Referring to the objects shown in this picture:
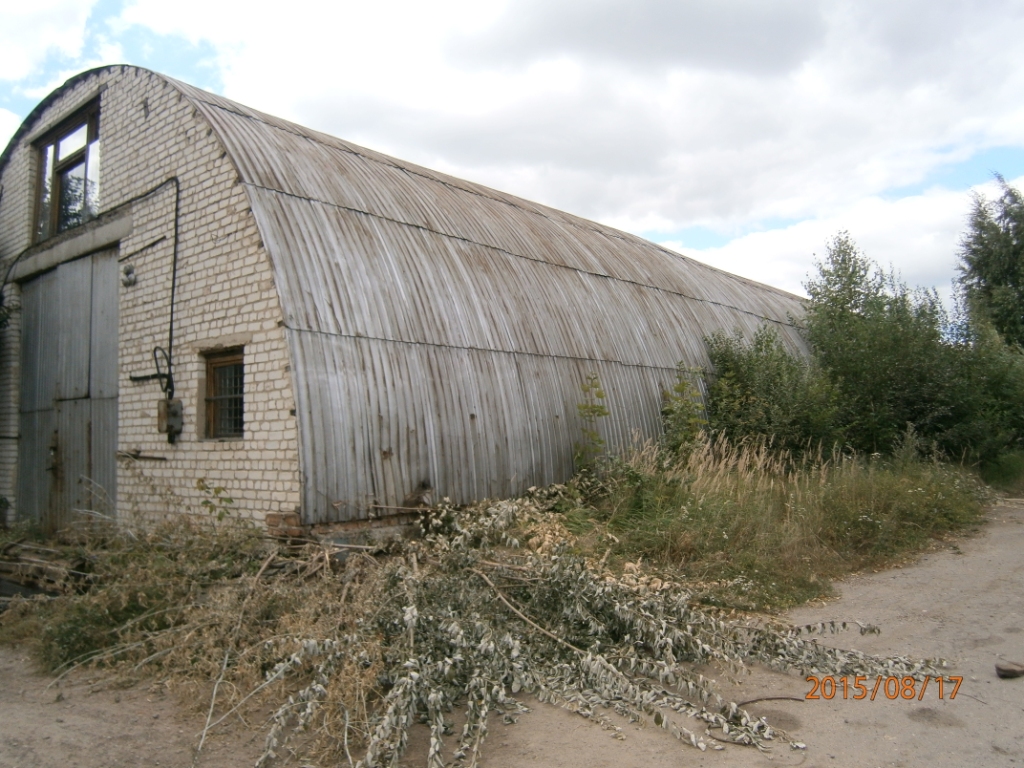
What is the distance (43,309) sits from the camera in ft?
38.5

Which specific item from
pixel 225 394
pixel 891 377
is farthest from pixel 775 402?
pixel 225 394

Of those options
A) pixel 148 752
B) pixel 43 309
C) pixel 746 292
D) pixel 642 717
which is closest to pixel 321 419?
pixel 148 752

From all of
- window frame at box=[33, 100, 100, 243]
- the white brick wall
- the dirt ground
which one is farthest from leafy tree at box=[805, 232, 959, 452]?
window frame at box=[33, 100, 100, 243]

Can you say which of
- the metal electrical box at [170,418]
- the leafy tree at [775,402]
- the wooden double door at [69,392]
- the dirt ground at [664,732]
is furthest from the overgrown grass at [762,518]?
the wooden double door at [69,392]

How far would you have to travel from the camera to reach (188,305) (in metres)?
8.95

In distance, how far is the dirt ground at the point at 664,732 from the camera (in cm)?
417

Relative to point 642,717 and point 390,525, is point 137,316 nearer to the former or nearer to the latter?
point 390,525

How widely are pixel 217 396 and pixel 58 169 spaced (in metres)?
6.05

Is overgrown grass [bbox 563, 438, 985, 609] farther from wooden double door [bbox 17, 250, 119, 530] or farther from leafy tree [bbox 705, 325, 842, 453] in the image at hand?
wooden double door [bbox 17, 250, 119, 530]

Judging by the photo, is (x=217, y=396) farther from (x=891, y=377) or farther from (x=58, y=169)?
(x=891, y=377)

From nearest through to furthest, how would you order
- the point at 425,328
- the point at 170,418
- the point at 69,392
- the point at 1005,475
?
the point at 170,418 < the point at 425,328 < the point at 69,392 < the point at 1005,475

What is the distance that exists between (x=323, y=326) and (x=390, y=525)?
2.14 metres
